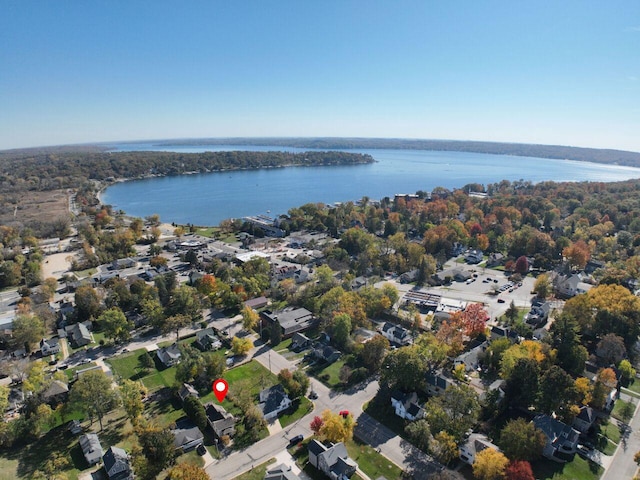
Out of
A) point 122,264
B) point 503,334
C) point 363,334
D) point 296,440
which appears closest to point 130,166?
point 122,264

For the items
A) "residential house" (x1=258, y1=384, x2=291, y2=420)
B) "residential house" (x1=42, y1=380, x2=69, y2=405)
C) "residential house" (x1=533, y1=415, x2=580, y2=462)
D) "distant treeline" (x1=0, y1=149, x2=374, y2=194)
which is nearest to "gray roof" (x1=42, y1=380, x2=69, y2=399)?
"residential house" (x1=42, y1=380, x2=69, y2=405)

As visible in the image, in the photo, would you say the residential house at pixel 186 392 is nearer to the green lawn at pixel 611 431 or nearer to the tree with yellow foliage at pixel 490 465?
the tree with yellow foliage at pixel 490 465

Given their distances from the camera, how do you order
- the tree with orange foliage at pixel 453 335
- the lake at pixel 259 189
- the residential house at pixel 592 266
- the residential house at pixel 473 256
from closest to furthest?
the tree with orange foliage at pixel 453 335
the residential house at pixel 592 266
the residential house at pixel 473 256
the lake at pixel 259 189

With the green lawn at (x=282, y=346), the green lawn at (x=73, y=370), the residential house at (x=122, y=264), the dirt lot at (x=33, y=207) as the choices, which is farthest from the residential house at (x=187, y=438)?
the dirt lot at (x=33, y=207)

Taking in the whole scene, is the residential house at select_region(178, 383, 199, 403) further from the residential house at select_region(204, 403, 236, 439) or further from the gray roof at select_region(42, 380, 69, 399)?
the gray roof at select_region(42, 380, 69, 399)

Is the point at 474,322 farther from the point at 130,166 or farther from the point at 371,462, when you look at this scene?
the point at 130,166

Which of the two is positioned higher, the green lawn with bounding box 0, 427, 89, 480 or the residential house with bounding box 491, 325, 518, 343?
the residential house with bounding box 491, 325, 518, 343

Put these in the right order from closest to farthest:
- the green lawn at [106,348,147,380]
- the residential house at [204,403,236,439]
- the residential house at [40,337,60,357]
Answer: the residential house at [204,403,236,439], the green lawn at [106,348,147,380], the residential house at [40,337,60,357]

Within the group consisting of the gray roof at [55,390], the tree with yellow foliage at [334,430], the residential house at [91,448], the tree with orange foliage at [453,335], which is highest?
the tree with orange foliage at [453,335]
